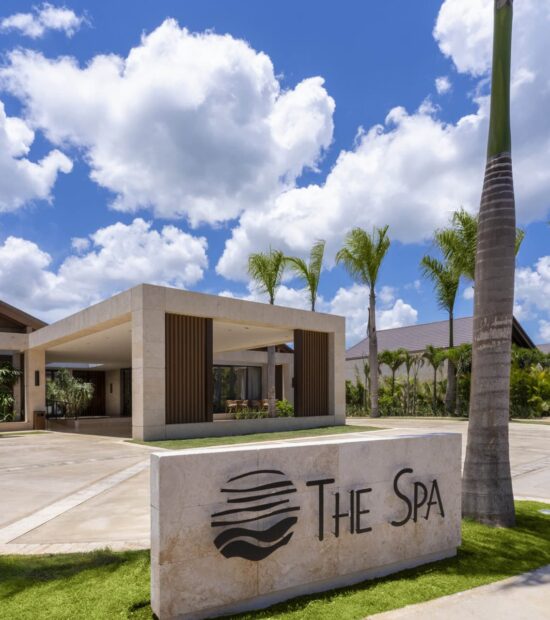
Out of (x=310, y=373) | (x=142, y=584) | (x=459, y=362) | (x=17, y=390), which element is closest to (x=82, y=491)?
(x=142, y=584)

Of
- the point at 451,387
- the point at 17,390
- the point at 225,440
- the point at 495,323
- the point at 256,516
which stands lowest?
the point at 225,440

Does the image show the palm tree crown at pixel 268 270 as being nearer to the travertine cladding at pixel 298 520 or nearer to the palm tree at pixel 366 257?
the palm tree at pixel 366 257

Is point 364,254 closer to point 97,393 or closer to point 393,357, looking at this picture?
point 393,357

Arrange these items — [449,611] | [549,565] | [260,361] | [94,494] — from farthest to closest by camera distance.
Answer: [260,361]
[94,494]
[549,565]
[449,611]

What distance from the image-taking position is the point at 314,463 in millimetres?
4543

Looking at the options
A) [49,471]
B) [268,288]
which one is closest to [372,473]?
[49,471]

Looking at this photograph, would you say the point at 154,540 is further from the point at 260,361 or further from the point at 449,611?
the point at 260,361

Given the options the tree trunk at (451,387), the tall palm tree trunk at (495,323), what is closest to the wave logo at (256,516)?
the tall palm tree trunk at (495,323)

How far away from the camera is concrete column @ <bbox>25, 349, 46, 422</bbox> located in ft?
79.7

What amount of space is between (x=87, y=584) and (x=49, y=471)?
24.5 feet

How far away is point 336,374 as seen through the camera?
75.4ft

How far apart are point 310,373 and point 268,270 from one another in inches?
222

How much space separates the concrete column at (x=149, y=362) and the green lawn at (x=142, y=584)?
10706 millimetres

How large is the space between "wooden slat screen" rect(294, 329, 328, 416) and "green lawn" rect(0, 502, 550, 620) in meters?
15.9
